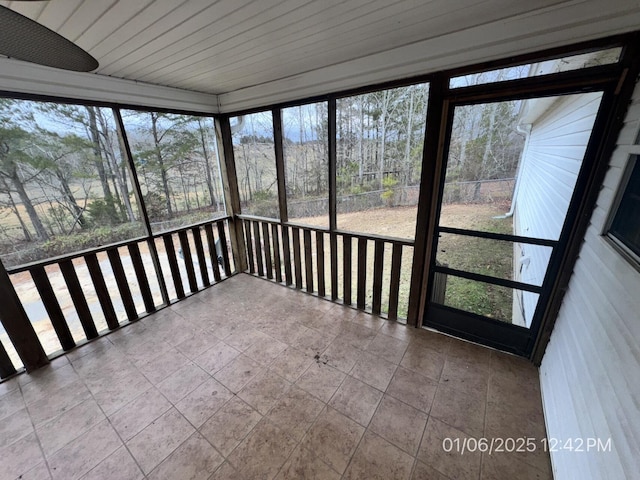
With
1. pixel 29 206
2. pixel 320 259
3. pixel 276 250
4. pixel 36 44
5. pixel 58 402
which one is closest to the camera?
pixel 36 44

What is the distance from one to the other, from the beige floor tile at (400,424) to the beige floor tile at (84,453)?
5.55 feet

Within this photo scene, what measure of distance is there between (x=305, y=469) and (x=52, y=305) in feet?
8.69

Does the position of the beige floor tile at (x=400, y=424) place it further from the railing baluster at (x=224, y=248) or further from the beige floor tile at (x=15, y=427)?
the railing baluster at (x=224, y=248)

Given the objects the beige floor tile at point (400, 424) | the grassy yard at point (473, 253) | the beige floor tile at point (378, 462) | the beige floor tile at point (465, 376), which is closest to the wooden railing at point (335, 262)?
the grassy yard at point (473, 253)

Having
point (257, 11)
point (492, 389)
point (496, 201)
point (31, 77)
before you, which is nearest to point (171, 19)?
point (257, 11)

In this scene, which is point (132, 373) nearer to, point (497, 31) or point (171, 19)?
point (171, 19)

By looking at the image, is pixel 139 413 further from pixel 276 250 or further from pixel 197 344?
pixel 276 250

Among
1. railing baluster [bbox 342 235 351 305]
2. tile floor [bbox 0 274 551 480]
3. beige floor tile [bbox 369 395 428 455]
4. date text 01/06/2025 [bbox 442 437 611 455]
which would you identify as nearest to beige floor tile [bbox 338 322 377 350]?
tile floor [bbox 0 274 551 480]

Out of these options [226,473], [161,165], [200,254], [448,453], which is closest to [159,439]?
[226,473]

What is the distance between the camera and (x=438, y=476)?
143 centimetres

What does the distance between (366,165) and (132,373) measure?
9.31 feet

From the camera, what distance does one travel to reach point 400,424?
1711 mm

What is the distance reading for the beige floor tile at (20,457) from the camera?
4.98 ft

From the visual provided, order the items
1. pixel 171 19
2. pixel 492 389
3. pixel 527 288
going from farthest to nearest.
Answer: pixel 527 288 < pixel 492 389 < pixel 171 19
